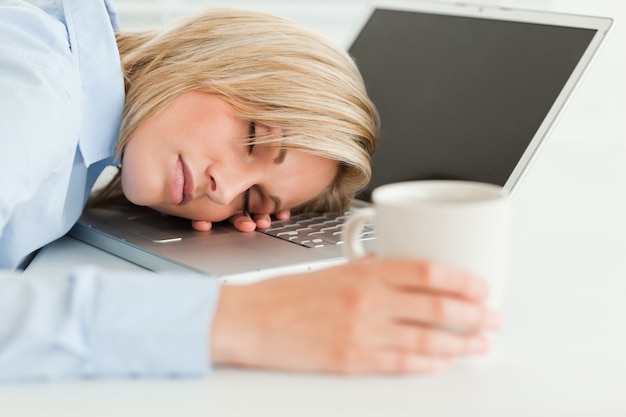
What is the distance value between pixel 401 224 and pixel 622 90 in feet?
5.53

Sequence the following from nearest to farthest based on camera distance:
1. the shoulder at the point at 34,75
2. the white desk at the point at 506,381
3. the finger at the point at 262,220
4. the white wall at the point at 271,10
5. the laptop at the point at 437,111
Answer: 1. the white desk at the point at 506,381
2. the shoulder at the point at 34,75
3. the laptop at the point at 437,111
4. the finger at the point at 262,220
5. the white wall at the point at 271,10

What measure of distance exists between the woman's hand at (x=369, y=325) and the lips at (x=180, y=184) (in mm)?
450

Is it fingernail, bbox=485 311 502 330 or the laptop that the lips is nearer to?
the laptop

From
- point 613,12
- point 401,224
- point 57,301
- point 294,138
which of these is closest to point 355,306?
point 401,224

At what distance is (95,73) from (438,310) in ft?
2.04

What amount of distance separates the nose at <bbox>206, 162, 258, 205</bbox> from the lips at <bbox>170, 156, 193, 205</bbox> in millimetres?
27

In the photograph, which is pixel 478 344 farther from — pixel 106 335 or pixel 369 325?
pixel 106 335

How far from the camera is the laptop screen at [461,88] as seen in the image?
3.63ft

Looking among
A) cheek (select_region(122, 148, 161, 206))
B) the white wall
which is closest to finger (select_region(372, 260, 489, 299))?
cheek (select_region(122, 148, 161, 206))

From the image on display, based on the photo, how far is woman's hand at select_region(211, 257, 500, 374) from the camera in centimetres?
59

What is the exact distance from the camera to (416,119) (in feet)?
4.06

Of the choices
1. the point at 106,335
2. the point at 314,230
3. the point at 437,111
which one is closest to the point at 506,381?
the point at 106,335

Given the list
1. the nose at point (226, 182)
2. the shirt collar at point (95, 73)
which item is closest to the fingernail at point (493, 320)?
the nose at point (226, 182)

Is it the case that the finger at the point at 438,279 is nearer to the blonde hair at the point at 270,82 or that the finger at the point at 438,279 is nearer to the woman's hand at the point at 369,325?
the woman's hand at the point at 369,325
